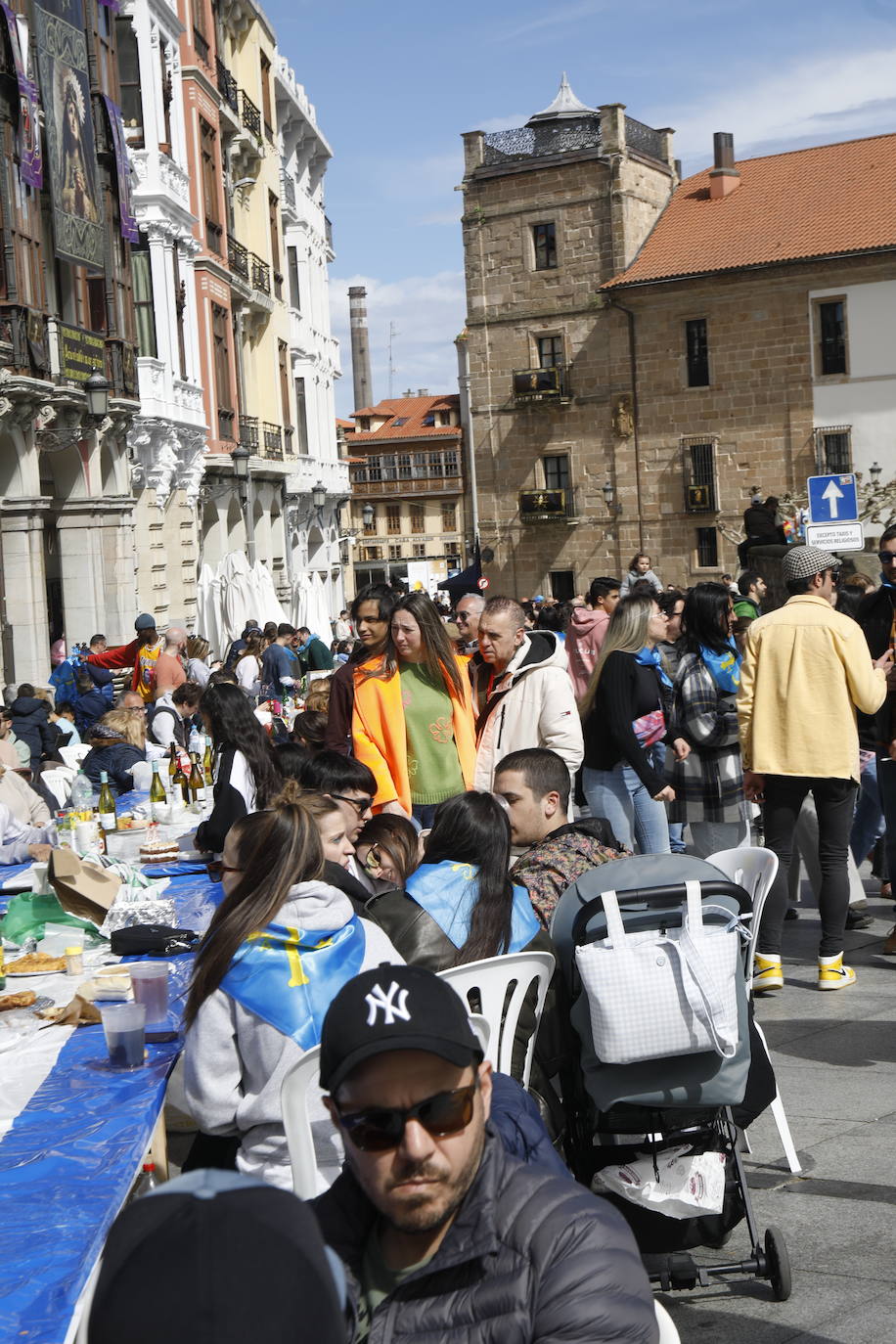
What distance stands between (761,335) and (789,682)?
127 feet

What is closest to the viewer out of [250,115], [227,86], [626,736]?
[626,736]

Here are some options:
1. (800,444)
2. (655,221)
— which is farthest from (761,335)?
(655,221)

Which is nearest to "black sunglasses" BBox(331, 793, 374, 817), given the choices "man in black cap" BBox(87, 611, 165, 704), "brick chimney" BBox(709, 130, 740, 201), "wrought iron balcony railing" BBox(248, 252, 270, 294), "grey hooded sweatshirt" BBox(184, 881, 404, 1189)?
"grey hooded sweatshirt" BBox(184, 881, 404, 1189)

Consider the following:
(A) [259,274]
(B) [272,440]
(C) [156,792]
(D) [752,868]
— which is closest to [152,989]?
(D) [752,868]

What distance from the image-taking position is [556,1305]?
2027 mm

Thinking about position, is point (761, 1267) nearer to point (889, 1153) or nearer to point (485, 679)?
point (889, 1153)

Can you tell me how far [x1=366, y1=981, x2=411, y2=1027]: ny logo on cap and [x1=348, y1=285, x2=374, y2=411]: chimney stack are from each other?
9993 centimetres

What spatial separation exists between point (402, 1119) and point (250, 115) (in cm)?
3742

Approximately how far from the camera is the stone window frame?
42.6 metres

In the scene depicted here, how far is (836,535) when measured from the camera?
13344mm

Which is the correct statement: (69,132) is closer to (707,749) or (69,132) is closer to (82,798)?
(82,798)

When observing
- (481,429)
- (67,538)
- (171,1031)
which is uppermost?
(481,429)

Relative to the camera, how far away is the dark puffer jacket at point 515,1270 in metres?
2.03

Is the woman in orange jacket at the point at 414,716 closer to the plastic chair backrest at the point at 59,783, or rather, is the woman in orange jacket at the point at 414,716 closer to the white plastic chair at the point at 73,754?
the plastic chair backrest at the point at 59,783
